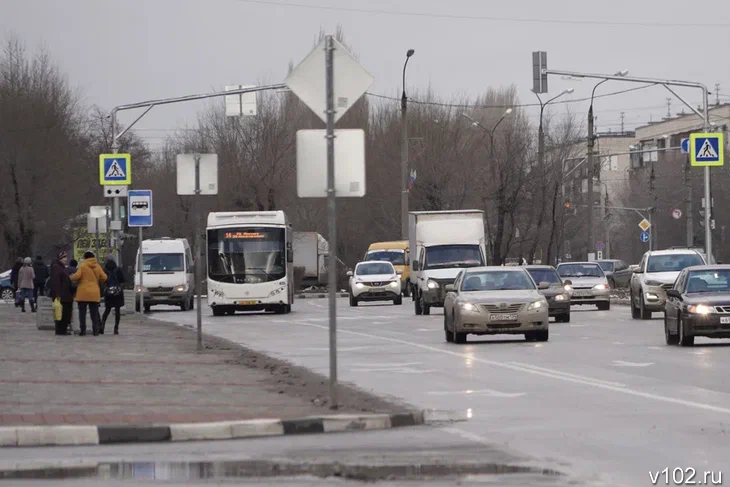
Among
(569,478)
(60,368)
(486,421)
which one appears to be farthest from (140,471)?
(60,368)

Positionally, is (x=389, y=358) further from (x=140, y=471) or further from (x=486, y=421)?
(x=140, y=471)

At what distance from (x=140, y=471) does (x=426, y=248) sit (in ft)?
124

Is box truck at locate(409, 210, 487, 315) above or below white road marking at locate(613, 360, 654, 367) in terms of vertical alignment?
above

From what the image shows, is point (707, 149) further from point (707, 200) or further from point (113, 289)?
point (113, 289)

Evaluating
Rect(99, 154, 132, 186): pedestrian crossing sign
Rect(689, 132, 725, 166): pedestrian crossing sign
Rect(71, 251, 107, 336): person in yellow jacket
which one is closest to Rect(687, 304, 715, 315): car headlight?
Rect(71, 251, 107, 336): person in yellow jacket

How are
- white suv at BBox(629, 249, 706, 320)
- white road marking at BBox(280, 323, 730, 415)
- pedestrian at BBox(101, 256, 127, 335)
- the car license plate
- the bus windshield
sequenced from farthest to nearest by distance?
the bus windshield < white suv at BBox(629, 249, 706, 320) < pedestrian at BBox(101, 256, 127, 335) < the car license plate < white road marking at BBox(280, 323, 730, 415)

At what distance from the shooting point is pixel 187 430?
12.7 m

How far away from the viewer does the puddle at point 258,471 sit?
32.5ft

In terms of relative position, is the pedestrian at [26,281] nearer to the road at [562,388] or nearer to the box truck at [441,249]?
the box truck at [441,249]

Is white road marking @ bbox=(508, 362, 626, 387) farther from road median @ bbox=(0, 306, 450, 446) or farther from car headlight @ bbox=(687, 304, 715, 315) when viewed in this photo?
car headlight @ bbox=(687, 304, 715, 315)

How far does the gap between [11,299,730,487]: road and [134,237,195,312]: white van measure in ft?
66.2

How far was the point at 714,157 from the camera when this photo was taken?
43.8 m

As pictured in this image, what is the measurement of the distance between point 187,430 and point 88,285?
20727 millimetres

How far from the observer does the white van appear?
56.4 m
